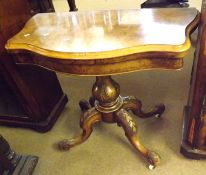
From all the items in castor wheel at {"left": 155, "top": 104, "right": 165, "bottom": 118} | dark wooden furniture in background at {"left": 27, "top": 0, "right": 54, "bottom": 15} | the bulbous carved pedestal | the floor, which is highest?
dark wooden furniture in background at {"left": 27, "top": 0, "right": 54, "bottom": 15}

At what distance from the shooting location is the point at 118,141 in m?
1.28

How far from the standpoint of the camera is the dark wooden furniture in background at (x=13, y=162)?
1065 mm

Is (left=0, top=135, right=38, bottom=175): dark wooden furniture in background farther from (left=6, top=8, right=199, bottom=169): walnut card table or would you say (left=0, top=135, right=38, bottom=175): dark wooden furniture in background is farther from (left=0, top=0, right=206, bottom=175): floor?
(left=6, top=8, right=199, bottom=169): walnut card table

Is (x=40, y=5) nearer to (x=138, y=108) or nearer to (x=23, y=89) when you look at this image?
(x=23, y=89)

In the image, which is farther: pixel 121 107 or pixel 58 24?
pixel 121 107

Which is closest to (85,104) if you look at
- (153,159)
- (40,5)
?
(153,159)

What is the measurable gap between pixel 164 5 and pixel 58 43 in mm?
1363

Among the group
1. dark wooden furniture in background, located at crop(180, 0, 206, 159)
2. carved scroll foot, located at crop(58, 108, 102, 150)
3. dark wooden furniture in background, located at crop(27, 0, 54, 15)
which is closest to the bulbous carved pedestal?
carved scroll foot, located at crop(58, 108, 102, 150)

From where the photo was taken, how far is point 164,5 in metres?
1.90

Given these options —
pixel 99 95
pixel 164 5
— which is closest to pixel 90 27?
pixel 99 95

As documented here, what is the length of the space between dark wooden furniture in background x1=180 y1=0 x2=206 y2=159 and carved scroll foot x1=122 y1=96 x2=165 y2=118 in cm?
23

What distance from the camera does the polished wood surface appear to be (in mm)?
723

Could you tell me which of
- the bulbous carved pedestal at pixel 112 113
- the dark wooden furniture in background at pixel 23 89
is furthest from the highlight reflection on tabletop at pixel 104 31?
the bulbous carved pedestal at pixel 112 113

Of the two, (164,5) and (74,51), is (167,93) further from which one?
(74,51)
